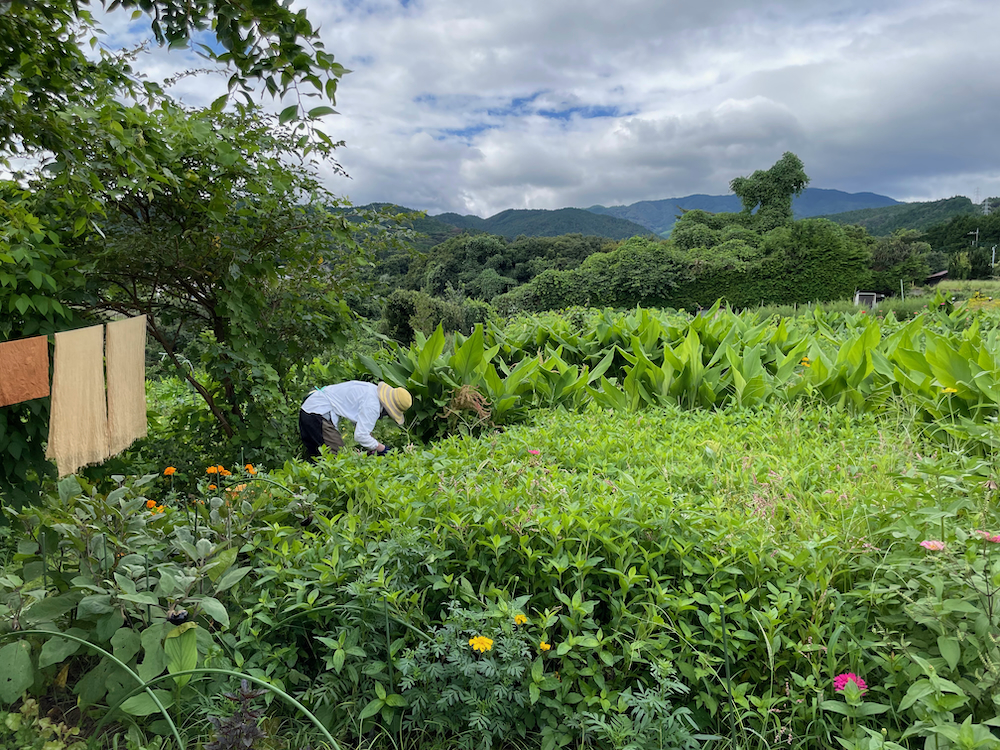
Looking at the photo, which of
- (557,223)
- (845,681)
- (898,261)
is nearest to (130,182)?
(845,681)

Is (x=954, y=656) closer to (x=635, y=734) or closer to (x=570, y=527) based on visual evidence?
(x=635, y=734)

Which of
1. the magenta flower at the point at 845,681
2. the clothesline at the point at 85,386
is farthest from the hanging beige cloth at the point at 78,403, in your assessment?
the magenta flower at the point at 845,681

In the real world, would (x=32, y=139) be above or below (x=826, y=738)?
Answer: above

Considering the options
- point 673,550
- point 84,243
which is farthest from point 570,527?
point 84,243

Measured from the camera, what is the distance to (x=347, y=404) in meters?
3.96

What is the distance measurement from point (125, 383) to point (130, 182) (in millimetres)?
884

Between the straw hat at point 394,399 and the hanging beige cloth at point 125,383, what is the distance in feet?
5.33

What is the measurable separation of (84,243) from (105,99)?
4.88 ft

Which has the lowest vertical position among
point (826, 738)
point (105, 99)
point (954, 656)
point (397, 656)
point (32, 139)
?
point (826, 738)

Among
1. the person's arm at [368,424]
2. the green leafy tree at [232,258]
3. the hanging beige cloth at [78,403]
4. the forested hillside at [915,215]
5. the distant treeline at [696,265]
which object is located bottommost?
the person's arm at [368,424]

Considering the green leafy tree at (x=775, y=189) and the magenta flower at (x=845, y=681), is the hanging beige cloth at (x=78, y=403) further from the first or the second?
the green leafy tree at (x=775, y=189)

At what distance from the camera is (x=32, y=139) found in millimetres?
1887

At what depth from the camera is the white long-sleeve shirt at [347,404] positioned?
12.9 feet

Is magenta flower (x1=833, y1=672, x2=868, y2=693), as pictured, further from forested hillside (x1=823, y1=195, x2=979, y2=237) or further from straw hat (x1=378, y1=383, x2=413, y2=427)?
forested hillside (x1=823, y1=195, x2=979, y2=237)
